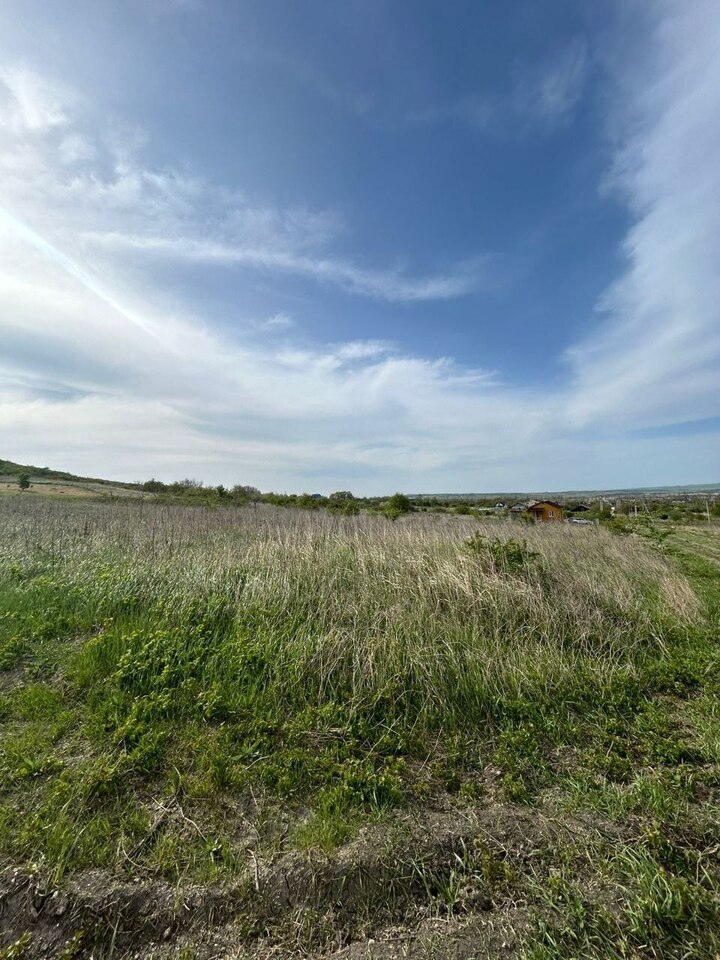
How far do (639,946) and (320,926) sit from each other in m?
1.44

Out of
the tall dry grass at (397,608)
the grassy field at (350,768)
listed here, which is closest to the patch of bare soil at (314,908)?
the grassy field at (350,768)

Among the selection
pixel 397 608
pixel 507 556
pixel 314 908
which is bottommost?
pixel 314 908

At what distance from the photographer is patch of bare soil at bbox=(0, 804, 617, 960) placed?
1.83 metres

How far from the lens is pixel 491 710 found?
140 inches

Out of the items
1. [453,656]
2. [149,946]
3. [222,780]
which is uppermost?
[453,656]

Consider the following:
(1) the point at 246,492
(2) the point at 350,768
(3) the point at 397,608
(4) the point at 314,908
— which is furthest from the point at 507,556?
(1) the point at 246,492

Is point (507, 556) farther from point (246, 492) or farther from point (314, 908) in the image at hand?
point (246, 492)

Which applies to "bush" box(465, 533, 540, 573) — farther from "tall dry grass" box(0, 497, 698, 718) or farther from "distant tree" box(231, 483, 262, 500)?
"distant tree" box(231, 483, 262, 500)

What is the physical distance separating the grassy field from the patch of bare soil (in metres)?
0.01

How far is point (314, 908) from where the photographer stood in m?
2.00

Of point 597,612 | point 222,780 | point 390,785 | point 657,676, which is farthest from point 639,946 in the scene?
point 597,612

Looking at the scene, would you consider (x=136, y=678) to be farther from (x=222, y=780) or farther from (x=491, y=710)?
(x=491, y=710)

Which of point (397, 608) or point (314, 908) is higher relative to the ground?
point (397, 608)

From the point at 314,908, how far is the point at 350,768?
0.82 metres
